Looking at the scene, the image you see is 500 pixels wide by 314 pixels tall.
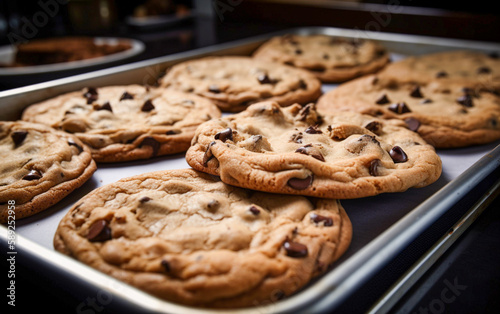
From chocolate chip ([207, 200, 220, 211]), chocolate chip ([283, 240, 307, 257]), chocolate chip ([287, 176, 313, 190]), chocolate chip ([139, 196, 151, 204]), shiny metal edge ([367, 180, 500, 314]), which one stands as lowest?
shiny metal edge ([367, 180, 500, 314])

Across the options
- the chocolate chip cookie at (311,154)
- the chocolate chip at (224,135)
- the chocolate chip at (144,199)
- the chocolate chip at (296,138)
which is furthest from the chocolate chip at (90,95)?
the chocolate chip at (296,138)

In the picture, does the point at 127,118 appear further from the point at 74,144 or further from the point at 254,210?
the point at 254,210

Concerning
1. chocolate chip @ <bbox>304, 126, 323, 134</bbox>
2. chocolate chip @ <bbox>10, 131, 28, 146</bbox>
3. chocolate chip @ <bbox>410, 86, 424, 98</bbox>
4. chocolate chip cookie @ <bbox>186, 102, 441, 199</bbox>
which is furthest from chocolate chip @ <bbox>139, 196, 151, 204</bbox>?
chocolate chip @ <bbox>410, 86, 424, 98</bbox>

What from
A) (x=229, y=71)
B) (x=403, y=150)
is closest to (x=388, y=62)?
(x=229, y=71)

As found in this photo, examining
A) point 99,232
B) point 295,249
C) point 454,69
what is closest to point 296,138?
point 295,249

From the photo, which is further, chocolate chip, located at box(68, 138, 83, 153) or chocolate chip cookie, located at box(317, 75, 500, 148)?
chocolate chip cookie, located at box(317, 75, 500, 148)

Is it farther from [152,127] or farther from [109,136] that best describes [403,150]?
[109,136]

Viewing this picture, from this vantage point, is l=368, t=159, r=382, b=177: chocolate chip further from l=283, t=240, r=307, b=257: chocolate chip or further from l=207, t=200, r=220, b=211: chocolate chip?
l=207, t=200, r=220, b=211: chocolate chip
